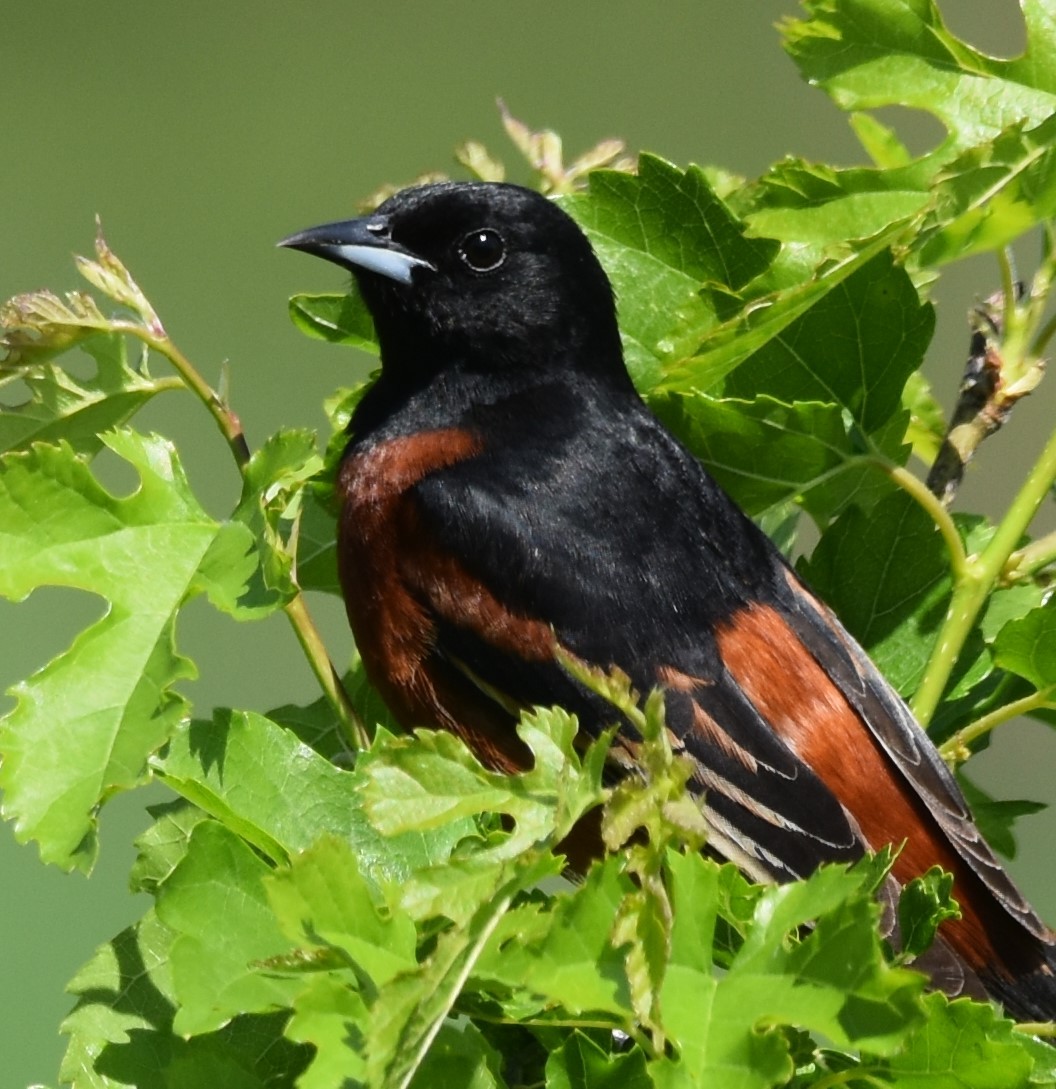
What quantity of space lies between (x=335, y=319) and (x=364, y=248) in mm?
401

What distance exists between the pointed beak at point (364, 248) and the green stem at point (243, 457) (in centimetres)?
68

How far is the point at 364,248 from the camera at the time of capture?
263cm

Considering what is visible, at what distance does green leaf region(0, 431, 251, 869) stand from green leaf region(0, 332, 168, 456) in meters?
0.11

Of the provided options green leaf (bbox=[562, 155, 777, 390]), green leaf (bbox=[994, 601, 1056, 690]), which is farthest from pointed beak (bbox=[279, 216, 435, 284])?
green leaf (bbox=[994, 601, 1056, 690])

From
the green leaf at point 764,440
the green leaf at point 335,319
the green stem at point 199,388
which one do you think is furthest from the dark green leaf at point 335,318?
the green leaf at point 764,440

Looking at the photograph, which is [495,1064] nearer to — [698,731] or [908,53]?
[698,731]

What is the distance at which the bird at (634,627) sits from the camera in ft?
7.46

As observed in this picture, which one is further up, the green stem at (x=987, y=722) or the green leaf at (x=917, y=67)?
the green leaf at (x=917, y=67)

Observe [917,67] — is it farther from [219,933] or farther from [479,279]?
[219,933]

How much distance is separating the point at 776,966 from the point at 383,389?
152cm

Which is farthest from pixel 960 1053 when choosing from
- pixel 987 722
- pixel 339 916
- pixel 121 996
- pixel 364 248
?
pixel 364 248

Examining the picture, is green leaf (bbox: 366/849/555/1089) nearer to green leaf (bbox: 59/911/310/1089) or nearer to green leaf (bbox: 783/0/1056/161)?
green leaf (bbox: 59/911/310/1089)

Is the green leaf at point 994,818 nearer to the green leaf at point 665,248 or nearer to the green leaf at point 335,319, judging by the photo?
the green leaf at point 665,248

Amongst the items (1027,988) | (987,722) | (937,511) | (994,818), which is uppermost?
(937,511)
